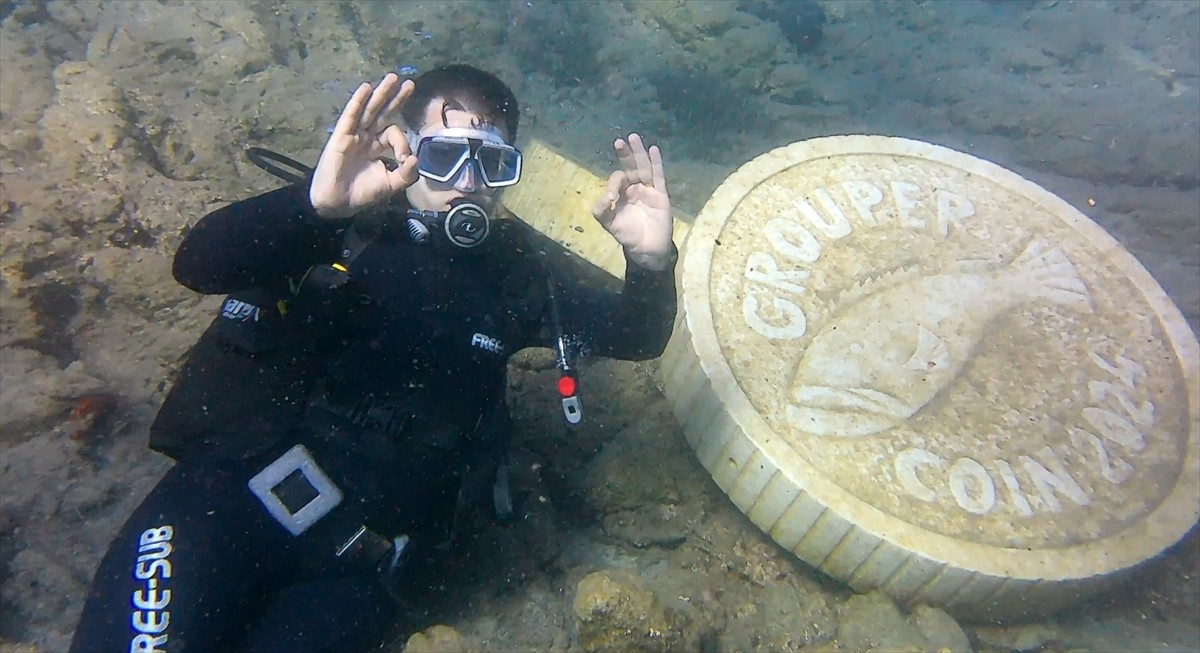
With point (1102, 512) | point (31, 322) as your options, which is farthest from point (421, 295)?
point (1102, 512)

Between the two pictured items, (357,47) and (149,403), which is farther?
(357,47)

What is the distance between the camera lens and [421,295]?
8.84ft

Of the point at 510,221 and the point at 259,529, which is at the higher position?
the point at 510,221

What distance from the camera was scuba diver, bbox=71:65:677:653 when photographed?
2.25 metres

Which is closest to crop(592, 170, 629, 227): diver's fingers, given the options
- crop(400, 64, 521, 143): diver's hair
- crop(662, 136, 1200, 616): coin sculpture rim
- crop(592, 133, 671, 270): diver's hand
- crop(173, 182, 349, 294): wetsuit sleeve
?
crop(592, 133, 671, 270): diver's hand

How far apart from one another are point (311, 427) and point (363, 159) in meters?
1.13

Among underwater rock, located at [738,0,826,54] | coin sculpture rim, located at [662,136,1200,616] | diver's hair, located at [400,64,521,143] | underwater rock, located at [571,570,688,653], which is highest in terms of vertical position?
underwater rock, located at [738,0,826,54]

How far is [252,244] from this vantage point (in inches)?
94.1

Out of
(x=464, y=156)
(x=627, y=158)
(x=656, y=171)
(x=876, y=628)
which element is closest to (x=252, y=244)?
(x=464, y=156)

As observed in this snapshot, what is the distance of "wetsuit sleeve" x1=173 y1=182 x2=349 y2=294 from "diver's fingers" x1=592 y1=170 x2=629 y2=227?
1.14m

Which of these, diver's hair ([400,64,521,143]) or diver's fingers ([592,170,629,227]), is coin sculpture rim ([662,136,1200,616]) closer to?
diver's fingers ([592,170,629,227])

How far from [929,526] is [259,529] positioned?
2.88 metres

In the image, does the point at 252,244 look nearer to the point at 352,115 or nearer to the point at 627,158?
the point at 352,115

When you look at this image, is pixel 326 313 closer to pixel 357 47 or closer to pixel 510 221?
pixel 510 221
